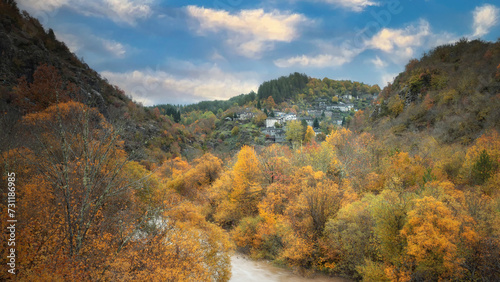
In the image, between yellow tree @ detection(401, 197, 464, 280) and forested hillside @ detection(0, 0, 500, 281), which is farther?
yellow tree @ detection(401, 197, 464, 280)

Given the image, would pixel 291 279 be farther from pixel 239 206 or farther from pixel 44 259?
pixel 44 259

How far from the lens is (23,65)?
184 feet

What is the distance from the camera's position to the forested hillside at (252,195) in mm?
14777

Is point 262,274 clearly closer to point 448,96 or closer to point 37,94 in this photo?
point 37,94

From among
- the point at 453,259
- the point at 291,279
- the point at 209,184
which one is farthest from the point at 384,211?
the point at 209,184

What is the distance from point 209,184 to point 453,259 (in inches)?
1692

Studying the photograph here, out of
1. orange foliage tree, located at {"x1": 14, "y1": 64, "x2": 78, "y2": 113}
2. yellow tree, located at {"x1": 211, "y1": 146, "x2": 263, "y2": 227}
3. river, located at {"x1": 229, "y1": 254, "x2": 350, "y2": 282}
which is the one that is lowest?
river, located at {"x1": 229, "y1": 254, "x2": 350, "y2": 282}

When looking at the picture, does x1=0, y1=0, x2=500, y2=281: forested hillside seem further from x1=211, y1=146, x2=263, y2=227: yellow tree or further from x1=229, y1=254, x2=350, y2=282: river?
x1=229, y1=254, x2=350, y2=282: river

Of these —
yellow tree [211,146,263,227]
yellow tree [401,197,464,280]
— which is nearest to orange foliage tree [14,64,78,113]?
yellow tree [211,146,263,227]

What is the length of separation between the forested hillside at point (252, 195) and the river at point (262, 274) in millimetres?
1157

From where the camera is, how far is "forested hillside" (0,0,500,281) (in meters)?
14.8

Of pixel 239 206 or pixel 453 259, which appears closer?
pixel 453 259

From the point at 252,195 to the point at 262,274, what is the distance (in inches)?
552

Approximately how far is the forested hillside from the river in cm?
116
